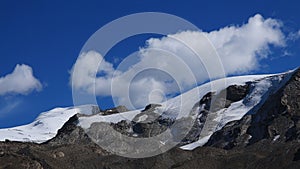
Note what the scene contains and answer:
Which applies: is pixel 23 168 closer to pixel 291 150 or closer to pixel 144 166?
pixel 144 166

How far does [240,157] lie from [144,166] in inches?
1316

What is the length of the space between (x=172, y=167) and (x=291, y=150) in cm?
3961

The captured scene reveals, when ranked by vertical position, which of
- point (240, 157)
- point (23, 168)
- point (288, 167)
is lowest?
point (288, 167)

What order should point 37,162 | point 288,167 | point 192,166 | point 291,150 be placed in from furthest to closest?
point 37,162
point 192,166
point 291,150
point 288,167

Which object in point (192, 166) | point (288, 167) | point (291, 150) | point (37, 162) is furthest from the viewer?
point (37, 162)

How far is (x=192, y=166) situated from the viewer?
182625 millimetres

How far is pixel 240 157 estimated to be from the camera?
184375mm

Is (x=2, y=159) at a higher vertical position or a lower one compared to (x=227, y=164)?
higher

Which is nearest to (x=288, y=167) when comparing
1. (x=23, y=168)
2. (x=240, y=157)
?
(x=240, y=157)

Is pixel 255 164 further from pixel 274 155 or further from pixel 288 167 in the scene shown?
pixel 288 167

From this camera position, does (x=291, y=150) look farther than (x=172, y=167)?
No

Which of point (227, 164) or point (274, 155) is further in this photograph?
point (227, 164)

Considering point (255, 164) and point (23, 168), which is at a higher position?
point (23, 168)

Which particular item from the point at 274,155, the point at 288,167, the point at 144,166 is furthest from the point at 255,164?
the point at 144,166
